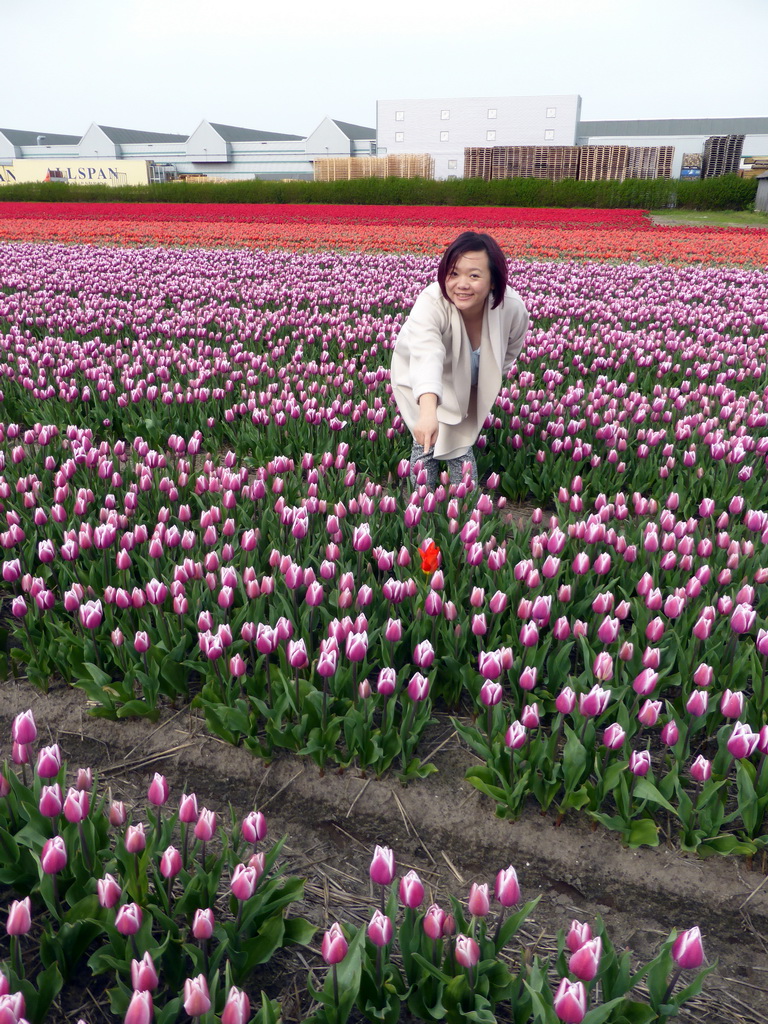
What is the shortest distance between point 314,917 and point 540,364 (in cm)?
580

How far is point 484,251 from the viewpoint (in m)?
4.16

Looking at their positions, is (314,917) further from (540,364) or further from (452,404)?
(540,364)

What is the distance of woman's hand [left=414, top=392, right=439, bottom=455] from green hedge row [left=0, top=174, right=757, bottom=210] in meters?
37.9

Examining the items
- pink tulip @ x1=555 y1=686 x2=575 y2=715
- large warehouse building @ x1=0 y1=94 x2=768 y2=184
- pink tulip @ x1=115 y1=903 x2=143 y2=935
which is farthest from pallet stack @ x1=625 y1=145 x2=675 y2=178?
pink tulip @ x1=115 y1=903 x2=143 y2=935

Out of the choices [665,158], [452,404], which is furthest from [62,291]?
[665,158]

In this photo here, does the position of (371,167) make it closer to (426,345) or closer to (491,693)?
(426,345)

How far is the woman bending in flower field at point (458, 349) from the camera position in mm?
4148

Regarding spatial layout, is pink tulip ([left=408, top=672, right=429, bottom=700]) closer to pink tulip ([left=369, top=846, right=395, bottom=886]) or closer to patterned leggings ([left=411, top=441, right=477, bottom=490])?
pink tulip ([left=369, top=846, right=395, bottom=886])

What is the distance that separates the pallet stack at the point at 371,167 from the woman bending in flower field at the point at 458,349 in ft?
168

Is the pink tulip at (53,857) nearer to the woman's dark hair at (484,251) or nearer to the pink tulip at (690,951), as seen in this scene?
the pink tulip at (690,951)

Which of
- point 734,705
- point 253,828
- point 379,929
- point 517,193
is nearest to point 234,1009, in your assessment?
point 379,929

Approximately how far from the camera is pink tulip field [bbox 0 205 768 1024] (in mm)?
1889

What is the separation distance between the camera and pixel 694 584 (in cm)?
317

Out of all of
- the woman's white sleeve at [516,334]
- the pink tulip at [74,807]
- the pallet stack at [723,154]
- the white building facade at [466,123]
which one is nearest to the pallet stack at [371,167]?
the white building facade at [466,123]
